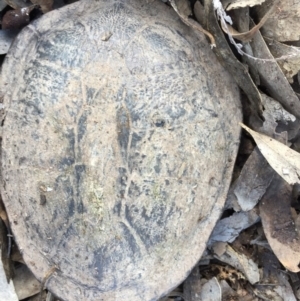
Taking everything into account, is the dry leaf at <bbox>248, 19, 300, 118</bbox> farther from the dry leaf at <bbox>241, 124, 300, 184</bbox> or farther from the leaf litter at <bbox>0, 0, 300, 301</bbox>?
the dry leaf at <bbox>241, 124, 300, 184</bbox>

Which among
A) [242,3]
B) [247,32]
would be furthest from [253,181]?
[242,3]

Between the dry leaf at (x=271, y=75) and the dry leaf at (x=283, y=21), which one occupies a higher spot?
the dry leaf at (x=283, y=21)

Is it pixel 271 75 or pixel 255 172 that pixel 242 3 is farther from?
pixel 255 172

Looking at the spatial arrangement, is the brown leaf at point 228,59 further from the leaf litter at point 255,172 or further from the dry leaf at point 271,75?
the dry leaf at point 271,75

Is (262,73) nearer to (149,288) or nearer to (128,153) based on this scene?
(128,153)

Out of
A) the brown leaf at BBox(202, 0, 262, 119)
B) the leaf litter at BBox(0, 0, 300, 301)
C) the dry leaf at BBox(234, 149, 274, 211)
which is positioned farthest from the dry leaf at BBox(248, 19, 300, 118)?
the dry leaf at BBox(234, 149, 274, 211)

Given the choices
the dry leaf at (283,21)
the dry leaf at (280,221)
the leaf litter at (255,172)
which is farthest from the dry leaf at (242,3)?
the dry leaf at (280,221)
